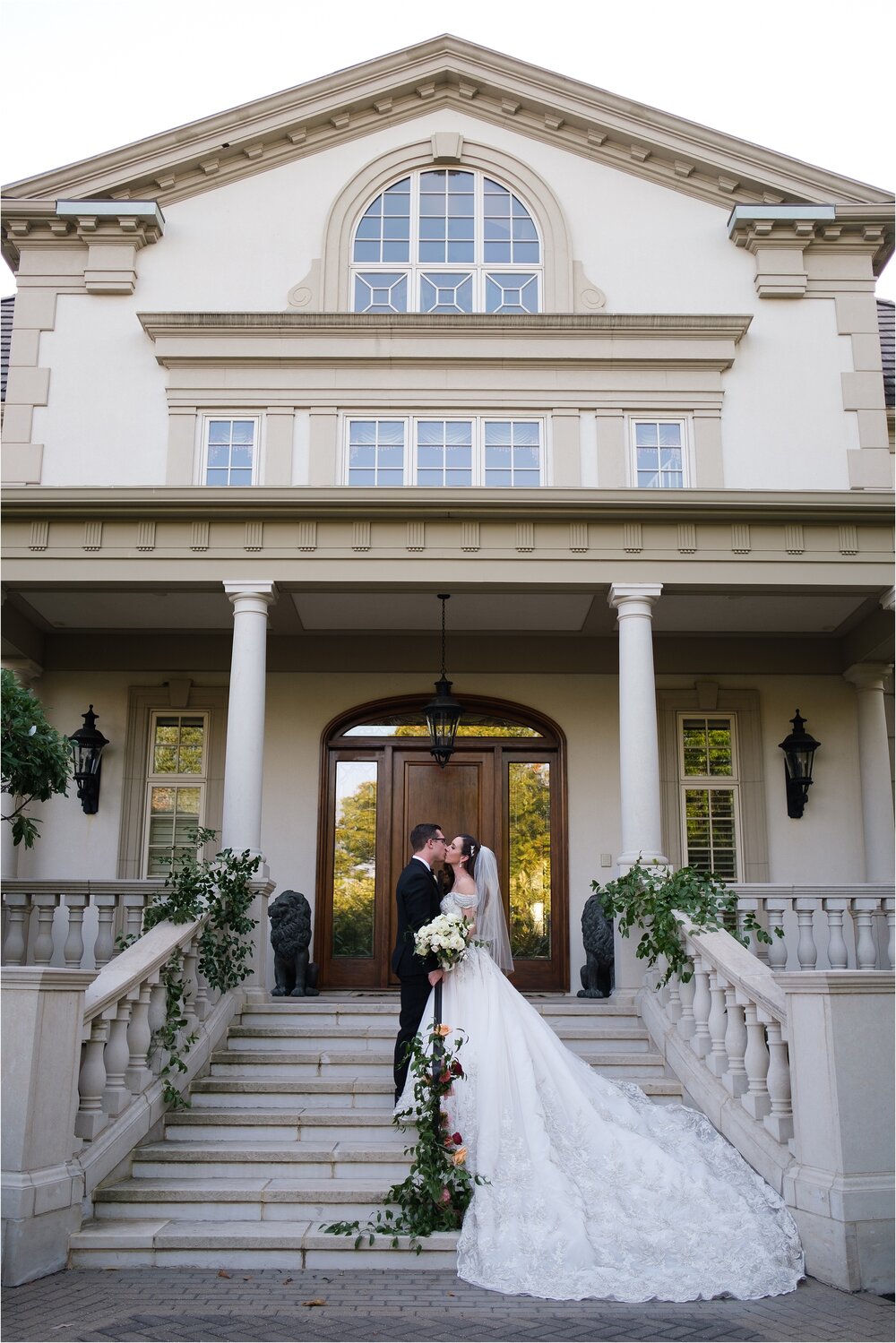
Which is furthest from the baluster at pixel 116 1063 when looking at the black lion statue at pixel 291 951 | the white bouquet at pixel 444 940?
the black lion statue at pixel 291 951

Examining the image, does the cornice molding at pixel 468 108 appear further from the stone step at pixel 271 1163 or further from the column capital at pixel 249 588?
the stone step at pixel 271 1163

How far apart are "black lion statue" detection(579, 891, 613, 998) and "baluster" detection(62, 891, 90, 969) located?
4.26 metres

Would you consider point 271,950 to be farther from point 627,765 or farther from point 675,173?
point 675,173

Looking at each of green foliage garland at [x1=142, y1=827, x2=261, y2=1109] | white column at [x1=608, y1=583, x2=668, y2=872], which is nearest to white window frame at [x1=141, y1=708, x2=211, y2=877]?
green foliage garland at [x1=142, y1=827, x2=261, y2=1109]

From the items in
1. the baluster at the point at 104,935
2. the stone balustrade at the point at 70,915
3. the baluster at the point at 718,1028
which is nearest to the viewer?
the baluster at the point at 718,1028

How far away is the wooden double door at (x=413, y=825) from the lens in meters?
12.1

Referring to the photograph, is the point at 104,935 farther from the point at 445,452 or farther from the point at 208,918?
the point at 445,452

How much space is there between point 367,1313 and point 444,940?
2183mm

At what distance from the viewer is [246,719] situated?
32.7 feet

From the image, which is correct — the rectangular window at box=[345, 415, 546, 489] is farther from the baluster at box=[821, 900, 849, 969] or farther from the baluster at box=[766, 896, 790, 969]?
the baluster at box=[821, 900, 849, 969]

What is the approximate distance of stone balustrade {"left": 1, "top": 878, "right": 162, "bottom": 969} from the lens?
29.8ft

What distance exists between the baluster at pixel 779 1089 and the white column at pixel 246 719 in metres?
4.51

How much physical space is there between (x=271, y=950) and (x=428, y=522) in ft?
14.7

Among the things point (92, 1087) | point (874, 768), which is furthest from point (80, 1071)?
point (874, 768)
